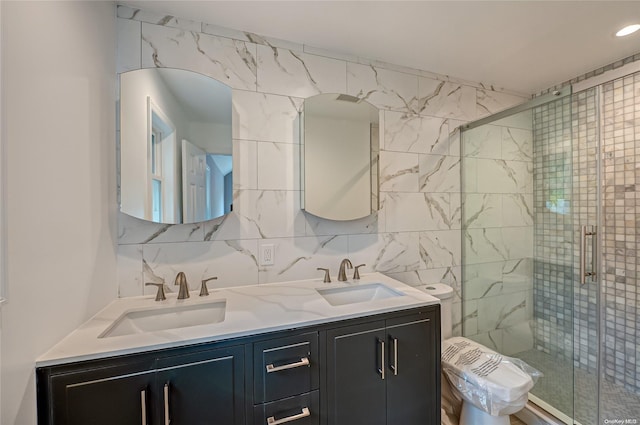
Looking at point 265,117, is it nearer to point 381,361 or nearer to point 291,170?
point 291,170

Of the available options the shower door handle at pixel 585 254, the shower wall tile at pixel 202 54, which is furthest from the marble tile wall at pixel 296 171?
the shower door handle at pixel 585 254

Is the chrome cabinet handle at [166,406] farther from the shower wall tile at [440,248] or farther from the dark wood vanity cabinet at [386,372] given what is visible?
the shower wall tile at [440,248]

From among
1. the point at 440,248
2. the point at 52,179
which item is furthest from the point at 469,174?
the point at 52,179

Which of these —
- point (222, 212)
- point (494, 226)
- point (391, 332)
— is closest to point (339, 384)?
point (391, 332)

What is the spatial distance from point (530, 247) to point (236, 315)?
2120 millimetres

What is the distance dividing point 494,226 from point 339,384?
1.66m

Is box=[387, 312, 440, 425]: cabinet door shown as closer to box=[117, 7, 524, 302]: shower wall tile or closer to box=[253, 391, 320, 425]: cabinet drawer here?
box=[253, 391, 320, 425]: cabinet drawer

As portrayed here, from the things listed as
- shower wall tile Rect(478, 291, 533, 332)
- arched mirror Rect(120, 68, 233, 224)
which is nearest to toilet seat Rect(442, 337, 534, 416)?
shower wall tile Rect(478, 291, 533, 332)

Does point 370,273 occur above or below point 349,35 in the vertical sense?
below

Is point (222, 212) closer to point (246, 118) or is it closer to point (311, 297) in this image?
point (246, 118)

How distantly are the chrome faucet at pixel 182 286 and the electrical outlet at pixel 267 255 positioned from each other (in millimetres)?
410

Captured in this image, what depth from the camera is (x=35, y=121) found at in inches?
31.5

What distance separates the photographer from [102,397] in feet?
2.82

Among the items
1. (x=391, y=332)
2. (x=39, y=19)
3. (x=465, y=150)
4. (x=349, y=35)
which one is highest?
(x=349, y=35)
